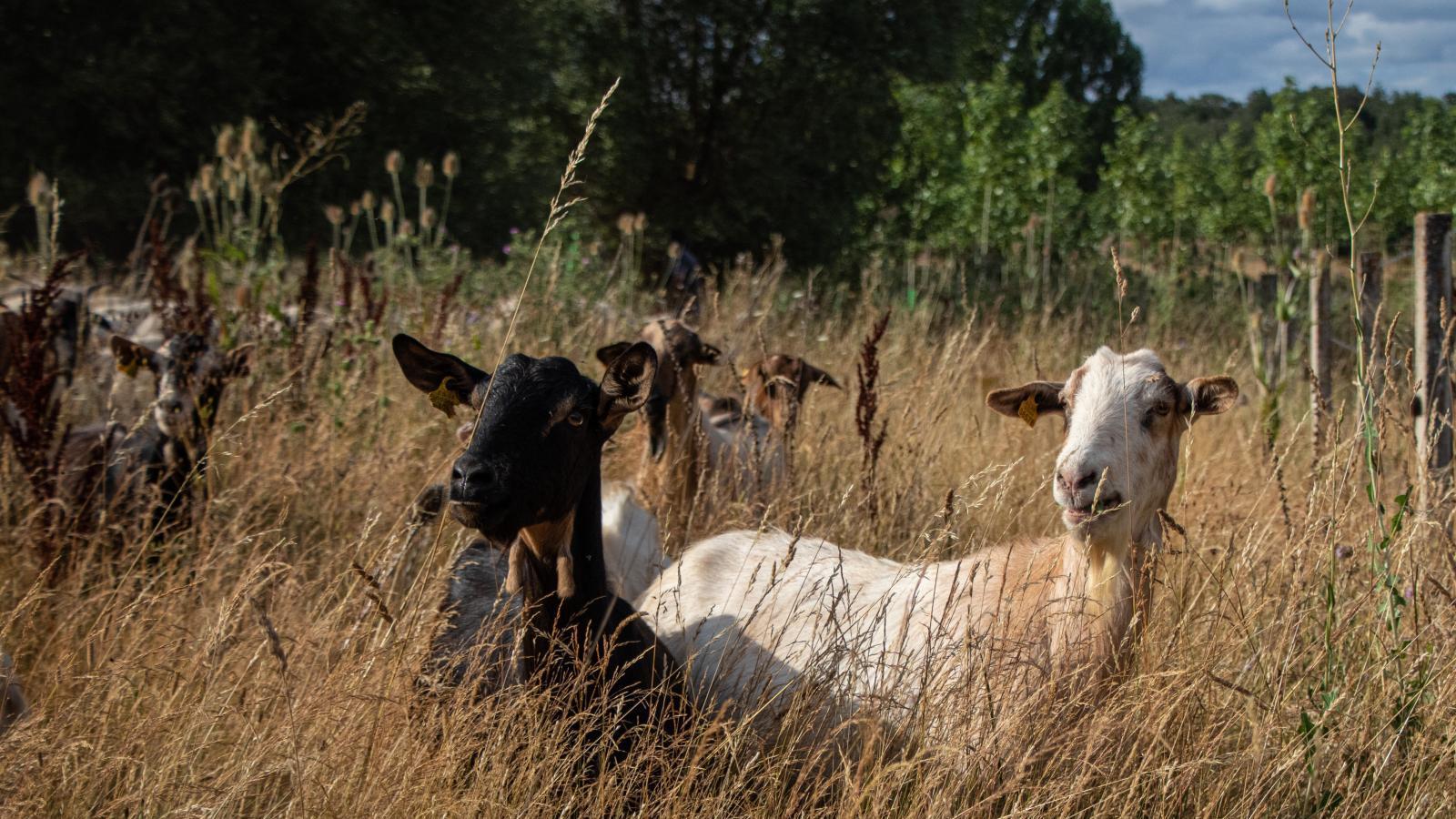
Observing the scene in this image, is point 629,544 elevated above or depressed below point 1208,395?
below

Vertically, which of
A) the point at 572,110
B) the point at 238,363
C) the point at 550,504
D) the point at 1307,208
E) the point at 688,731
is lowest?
the point at 688,731

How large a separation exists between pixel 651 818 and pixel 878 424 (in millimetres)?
3696

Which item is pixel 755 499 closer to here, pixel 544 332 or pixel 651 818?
pixel 651 818

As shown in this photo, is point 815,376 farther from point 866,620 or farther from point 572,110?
point 572,110

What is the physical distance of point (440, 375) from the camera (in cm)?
325

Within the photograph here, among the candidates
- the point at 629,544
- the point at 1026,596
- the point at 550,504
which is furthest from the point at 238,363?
the point at 1026,596

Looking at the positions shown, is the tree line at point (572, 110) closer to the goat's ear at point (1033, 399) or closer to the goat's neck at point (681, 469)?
the goat's neck at point (681, 469)

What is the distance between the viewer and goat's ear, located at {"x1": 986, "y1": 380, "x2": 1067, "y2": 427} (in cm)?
361

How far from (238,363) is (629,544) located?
2.01 m

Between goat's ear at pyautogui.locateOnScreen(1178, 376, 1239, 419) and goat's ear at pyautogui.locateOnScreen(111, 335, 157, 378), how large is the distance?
4307 millimetres

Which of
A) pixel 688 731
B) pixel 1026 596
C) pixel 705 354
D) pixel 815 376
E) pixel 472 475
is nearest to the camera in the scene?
pixel 472 475

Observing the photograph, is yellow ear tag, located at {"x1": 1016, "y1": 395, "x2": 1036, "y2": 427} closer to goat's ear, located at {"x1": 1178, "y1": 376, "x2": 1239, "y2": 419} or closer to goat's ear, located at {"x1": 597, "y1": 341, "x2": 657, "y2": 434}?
goat's ear, located at {"x1": 1178, "y1": 376, "x2": 1239, "y2": 419}

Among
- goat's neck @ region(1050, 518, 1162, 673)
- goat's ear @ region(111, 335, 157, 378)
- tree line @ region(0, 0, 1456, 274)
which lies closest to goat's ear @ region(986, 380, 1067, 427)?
goat's neck @ region(1050, 518, 1162, 673)

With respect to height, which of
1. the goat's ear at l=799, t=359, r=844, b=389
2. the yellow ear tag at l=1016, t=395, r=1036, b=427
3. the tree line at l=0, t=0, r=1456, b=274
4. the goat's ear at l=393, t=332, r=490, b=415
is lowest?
the goat's ear at l=799, t=359, r=844, b=389
